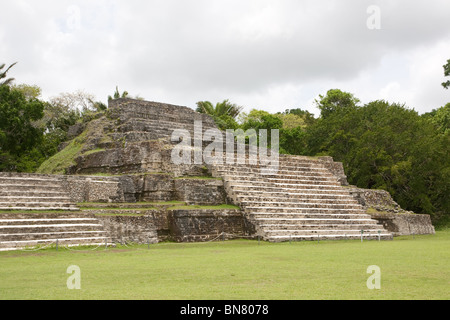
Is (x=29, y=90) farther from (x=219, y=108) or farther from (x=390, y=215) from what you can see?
(x=390, y=215)

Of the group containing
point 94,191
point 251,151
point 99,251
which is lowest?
point 99,251

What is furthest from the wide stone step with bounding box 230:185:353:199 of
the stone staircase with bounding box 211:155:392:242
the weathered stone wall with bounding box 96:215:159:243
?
the weathered stone wall with bounding box 96:215:159:243

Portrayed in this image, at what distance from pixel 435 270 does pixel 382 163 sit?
17.3m

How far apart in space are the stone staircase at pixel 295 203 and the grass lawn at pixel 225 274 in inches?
156

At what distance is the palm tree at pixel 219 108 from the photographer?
1478 inches

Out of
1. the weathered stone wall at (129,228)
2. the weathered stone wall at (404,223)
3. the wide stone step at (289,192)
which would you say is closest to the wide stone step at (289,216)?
the wide stone step at (289,192)

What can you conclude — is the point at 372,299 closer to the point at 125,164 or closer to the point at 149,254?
the point at 149,254

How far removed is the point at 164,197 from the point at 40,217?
4190mm

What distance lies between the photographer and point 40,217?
12500 millimetres

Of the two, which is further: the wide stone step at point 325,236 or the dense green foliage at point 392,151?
the dense green foliage at point 392,151

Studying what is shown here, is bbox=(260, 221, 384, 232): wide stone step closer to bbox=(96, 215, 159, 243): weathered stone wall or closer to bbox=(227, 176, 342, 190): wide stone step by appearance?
bbox=(227, 176, 342, 190): wide stone step

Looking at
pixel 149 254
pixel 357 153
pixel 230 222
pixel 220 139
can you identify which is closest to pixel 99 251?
pixel 149 254

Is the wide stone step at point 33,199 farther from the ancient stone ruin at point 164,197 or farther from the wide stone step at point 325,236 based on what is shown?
the wide stone step at point 325,236

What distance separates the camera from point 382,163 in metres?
24.6
